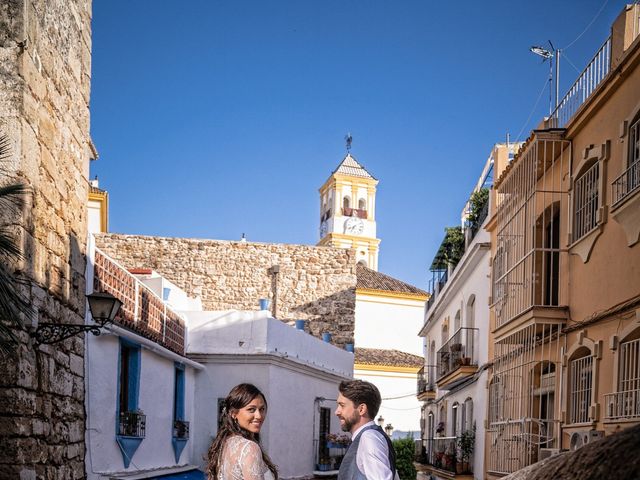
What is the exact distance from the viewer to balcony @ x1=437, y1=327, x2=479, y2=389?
17.6 m

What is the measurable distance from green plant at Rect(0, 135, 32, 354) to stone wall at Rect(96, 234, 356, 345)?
65.7 ft

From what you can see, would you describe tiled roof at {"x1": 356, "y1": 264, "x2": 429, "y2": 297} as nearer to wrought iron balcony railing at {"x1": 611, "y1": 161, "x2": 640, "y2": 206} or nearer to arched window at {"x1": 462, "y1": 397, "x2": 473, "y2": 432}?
arched window at {"x1": 462, "y1": 397, "x2": 473, "y2": 432}

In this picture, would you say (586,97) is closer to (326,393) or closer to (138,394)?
(138,394)

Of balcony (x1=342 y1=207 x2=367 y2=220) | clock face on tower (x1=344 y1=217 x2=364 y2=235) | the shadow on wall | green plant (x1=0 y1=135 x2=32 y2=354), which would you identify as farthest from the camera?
balcony (x1=342 y1=207 x2=367 y2=220)

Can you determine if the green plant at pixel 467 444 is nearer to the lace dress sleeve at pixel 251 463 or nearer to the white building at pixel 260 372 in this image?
the white building at pixel 260 372

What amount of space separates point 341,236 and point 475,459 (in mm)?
39290

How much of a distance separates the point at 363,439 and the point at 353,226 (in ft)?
171

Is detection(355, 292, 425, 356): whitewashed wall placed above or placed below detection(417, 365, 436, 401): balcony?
above

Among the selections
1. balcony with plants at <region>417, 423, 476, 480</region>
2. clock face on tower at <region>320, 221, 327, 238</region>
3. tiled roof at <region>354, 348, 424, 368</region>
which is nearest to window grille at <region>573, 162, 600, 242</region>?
balcony with plants at <region>417, 423, 476, 480</region>

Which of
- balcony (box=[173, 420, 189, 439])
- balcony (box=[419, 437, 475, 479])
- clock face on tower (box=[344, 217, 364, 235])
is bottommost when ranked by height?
balcony (box=[419, 437, 475, 479])

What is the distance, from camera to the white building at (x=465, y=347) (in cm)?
1684

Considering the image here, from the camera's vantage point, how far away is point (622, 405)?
869 centimetres

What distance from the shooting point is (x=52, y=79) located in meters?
6.84

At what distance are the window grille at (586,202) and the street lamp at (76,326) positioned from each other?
5.41 metres
